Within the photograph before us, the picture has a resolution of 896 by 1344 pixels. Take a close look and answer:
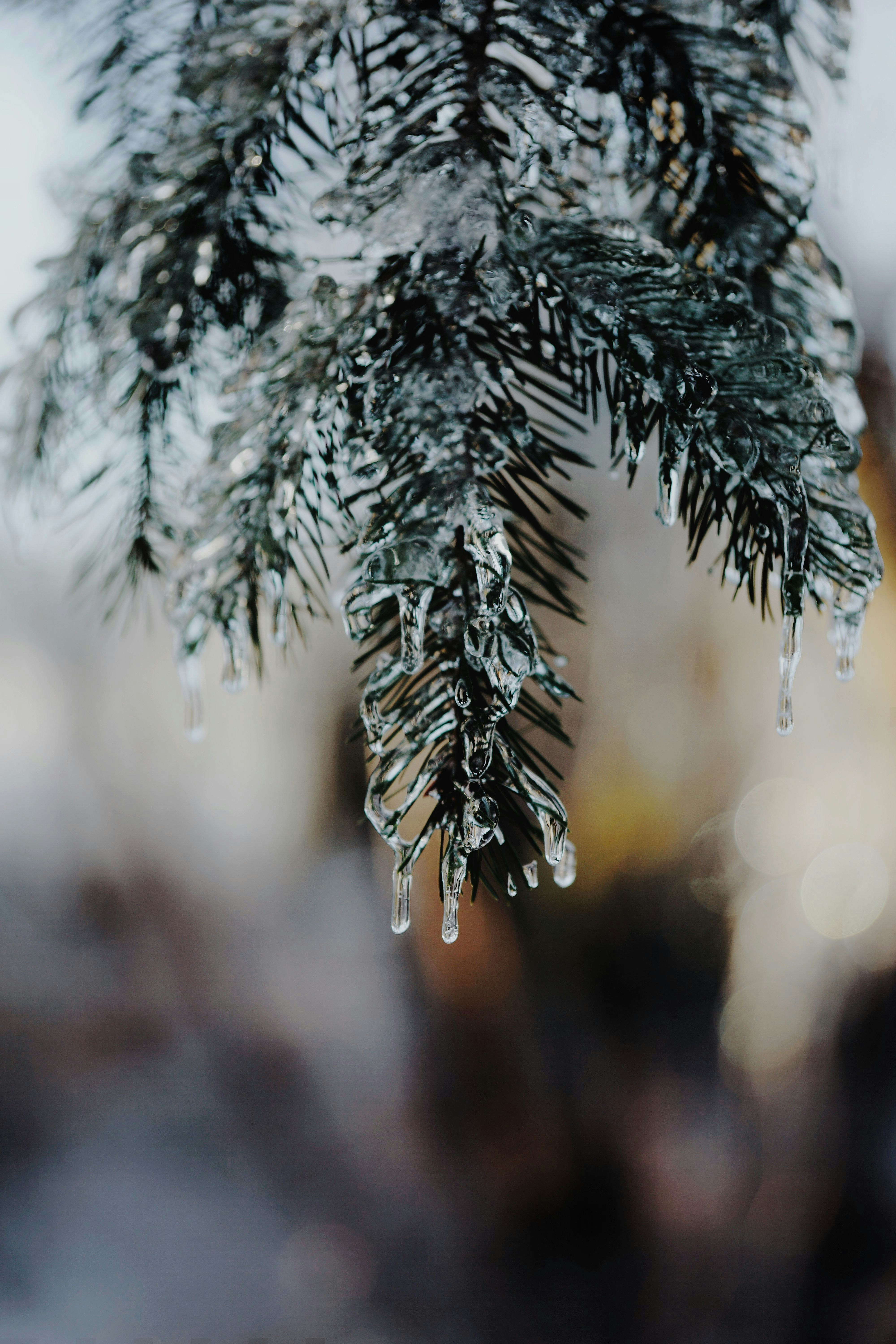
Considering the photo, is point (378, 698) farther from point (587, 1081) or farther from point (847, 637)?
point (587, 1081)

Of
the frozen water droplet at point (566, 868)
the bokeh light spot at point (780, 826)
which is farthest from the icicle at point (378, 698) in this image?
the bokeh light spot at point (780, 826)

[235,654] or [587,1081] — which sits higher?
[235,654]

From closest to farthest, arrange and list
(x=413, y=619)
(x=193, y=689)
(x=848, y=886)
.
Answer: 1. (x=413, y=619)
2. (x=193, y=689)
3. (x=848, y=886)

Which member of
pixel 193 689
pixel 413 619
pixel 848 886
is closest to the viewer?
pixel 413 619

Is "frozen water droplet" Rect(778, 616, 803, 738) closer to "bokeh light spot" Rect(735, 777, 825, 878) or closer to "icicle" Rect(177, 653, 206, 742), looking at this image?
"icicle" Rect(177, 653, 206, 742)

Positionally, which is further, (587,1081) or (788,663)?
(587,1081)

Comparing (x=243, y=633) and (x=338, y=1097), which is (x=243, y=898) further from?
(x=243, y=633)

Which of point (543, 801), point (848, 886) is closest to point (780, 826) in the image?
point (848, 886)
